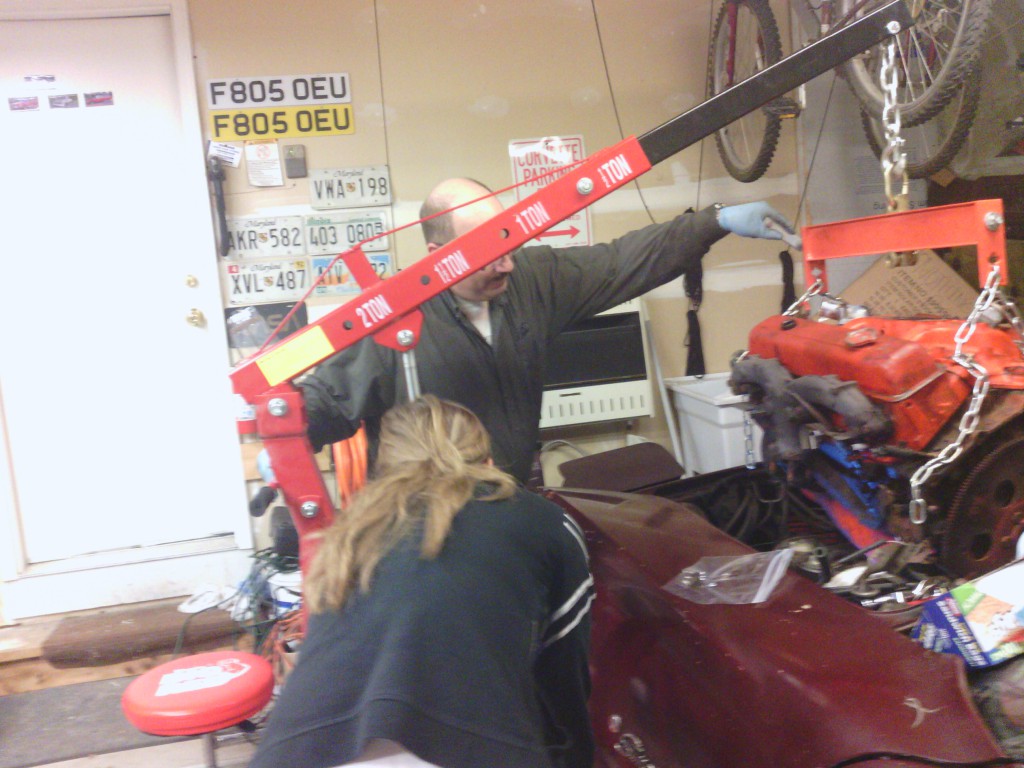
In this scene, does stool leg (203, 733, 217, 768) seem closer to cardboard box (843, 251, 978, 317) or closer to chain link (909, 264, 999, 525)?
chain link (909, 264, 999, 525)

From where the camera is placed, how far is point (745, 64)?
343 cm

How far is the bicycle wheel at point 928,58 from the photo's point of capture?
7.66ft

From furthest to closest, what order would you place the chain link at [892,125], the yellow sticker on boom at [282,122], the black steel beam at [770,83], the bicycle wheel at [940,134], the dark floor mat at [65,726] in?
the yellow sticker on boom at [282,122]
the dark floor mat at [65,726]
the bicycle wheel at [940,134]
the chain link at [892,125]
the black steel beam at [770,83]

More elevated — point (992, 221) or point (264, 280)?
point (264, 280)

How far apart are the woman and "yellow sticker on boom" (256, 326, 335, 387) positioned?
174 millimetres

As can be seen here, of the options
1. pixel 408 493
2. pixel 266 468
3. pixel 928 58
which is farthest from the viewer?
pixel 928 58

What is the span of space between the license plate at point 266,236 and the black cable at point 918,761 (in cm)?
287

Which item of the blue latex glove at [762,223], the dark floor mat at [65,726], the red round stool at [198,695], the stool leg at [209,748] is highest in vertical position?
the blue latex glove at [762,223]

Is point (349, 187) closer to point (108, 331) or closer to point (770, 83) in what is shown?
point (108, 331)

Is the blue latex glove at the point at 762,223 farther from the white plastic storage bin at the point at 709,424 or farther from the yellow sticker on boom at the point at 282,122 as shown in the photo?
the yellow sticker on boom at the point at 282,122

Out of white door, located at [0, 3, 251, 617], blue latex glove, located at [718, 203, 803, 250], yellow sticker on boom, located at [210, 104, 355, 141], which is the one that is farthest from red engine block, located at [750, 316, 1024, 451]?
white door, located at [0, 3, 251, 617]

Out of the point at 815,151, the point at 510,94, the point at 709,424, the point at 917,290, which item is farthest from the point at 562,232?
the point at 917,290

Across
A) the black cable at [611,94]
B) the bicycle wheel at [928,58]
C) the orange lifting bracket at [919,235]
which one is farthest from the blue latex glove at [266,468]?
the black cable at [611,94]

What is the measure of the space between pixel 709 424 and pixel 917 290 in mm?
1265
